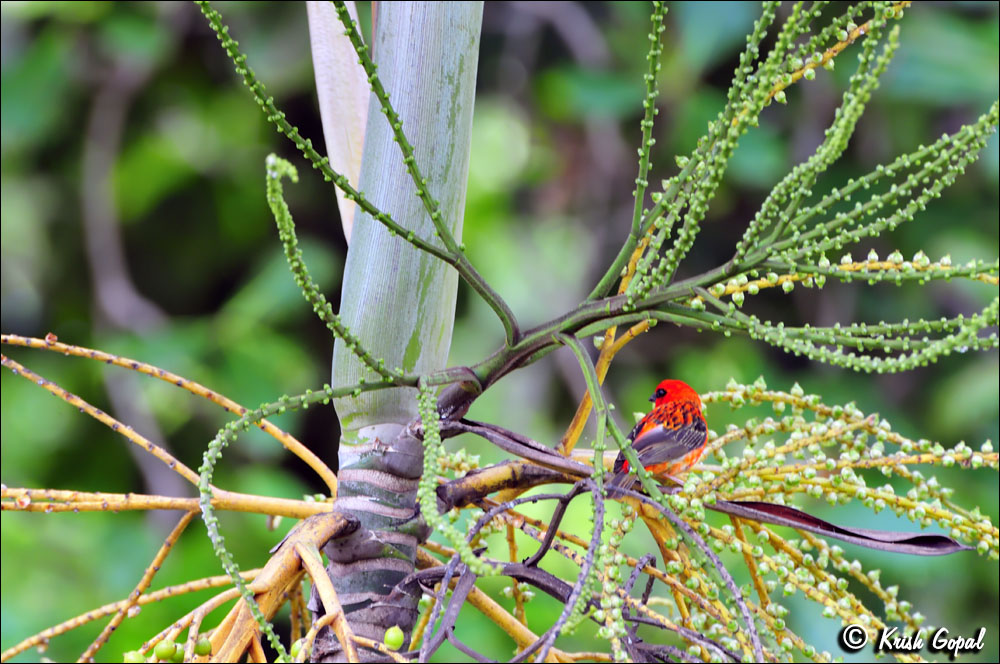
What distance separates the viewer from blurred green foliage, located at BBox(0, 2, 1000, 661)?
1.37 meters

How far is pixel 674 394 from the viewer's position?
462mm

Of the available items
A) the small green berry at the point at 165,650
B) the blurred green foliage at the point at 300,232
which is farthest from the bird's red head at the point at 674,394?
the blurred green foliage at the point at 300,232

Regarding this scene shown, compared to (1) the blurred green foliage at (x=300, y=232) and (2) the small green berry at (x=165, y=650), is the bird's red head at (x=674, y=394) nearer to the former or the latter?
(2) the small green berry at (x=165, y=650)

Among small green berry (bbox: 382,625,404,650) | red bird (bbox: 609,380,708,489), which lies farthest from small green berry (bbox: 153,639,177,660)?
red bird (bbox: 609,380,708,489)

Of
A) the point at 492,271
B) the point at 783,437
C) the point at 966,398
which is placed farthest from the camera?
the point at 492,271

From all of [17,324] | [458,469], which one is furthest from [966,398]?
[17,324]

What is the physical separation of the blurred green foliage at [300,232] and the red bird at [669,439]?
897mm

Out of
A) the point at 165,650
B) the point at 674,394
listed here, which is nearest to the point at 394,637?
the point at 165,650

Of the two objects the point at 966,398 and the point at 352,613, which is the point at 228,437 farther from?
the point at 966,398

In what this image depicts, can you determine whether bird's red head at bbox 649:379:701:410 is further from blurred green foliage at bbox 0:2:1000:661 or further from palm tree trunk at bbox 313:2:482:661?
blurred green foliage at bbox 0:2:1000:661

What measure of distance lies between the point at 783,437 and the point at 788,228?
3.43 feet

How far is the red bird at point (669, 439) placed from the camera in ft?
1.32

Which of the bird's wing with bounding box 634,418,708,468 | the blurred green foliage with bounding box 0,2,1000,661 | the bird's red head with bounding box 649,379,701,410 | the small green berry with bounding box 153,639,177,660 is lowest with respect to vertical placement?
the small green berry with bounding box 153,639,177,660

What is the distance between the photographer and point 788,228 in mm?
345
